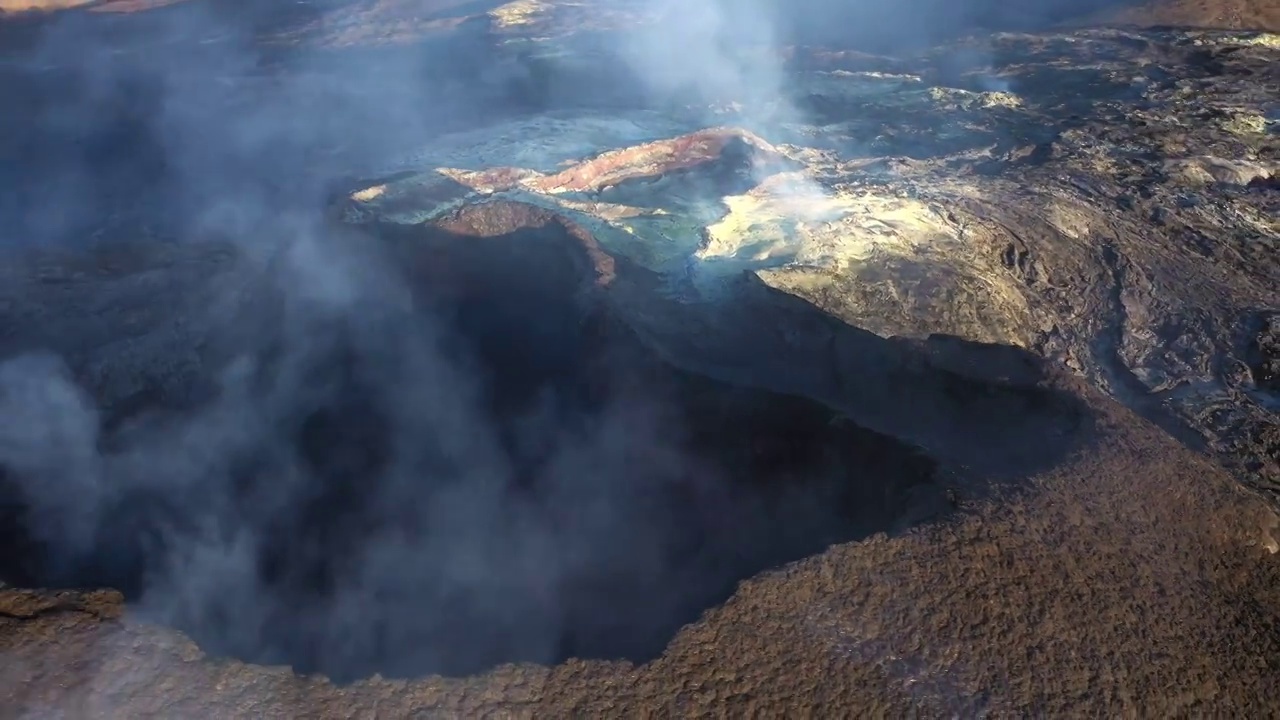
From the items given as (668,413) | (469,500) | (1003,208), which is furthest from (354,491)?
(1003,208)

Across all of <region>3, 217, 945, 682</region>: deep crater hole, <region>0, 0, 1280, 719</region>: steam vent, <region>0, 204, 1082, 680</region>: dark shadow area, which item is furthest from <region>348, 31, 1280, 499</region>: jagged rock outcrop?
<region>3, 217, 945, 682</region>: deep crater hole

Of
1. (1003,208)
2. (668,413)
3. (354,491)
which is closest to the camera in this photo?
(668,413)

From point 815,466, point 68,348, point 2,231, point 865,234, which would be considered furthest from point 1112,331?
point 2,231

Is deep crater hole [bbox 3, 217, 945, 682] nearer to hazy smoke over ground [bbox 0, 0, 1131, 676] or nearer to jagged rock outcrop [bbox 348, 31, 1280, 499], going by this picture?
hazy smoke over ground [bbox 0, 0, 1131, 676]

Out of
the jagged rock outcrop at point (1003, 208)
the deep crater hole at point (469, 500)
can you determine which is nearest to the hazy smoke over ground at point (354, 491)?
the deep crater hole at point (469, 500)

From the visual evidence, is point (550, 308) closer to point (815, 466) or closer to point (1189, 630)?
point (815, 466)

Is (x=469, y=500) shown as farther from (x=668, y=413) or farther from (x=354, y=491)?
(x=668, y=413)

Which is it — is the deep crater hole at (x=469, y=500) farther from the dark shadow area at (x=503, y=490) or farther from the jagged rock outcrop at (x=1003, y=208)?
the jagged rock outcrop at (x=1003, y=208)
